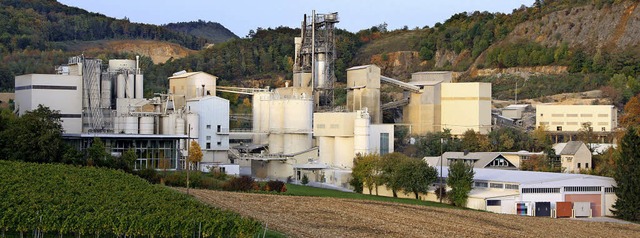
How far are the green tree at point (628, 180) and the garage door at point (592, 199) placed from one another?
1570 mm

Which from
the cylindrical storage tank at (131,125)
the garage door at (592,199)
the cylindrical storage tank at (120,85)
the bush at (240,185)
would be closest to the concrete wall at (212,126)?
the cylindrical storage tank at (131,125)

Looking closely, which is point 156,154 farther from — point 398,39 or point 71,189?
point 398,39

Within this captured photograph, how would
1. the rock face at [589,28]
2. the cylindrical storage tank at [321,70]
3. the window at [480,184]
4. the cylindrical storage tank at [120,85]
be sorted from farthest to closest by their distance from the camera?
the rock face at [589,28] < the cylindrical storage tank at [321,70] < the cylindrical storage tank at [120,85] < the window at [480,184]

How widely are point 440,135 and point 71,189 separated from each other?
5249 cm

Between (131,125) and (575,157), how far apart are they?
3625cm

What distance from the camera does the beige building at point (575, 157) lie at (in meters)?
90.7

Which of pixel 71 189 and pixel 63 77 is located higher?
pixel 63 77

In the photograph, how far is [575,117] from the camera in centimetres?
11056

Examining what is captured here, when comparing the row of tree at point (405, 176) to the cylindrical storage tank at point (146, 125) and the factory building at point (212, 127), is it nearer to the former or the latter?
the factory building at point (212, 127)

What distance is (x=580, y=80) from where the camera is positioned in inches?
5389

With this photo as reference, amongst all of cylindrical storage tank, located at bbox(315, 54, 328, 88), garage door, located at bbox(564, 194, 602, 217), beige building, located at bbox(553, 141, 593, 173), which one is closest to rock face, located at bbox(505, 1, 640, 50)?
beige building, located at bbox(553, 141, 593, 173)

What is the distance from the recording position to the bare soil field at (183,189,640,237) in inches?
1960

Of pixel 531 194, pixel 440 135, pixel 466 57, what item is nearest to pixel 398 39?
pixel 466 57

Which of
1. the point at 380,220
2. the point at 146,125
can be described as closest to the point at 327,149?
the point at 146,125
